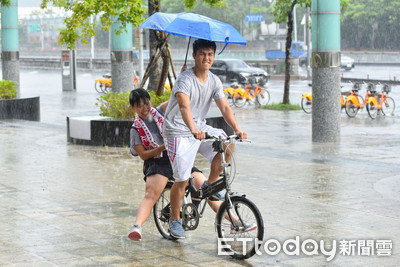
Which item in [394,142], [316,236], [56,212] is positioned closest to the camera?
[316,236]

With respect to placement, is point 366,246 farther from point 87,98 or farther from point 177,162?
point 87,98

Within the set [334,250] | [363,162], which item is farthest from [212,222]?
[363,162]

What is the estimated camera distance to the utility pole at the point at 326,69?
1435cm

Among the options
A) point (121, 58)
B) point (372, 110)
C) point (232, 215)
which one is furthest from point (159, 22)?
point (372, 110)

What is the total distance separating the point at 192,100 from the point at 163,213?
1203 millimetres

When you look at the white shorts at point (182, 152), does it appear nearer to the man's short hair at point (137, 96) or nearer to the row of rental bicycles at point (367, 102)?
the man's short hair at point (137, 96)

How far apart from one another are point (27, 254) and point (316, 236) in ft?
8.65

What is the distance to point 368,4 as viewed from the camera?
252 ft

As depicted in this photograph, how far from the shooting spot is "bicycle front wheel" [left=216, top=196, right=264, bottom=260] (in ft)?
20.4

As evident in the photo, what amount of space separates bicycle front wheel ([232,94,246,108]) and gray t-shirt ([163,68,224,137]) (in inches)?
733

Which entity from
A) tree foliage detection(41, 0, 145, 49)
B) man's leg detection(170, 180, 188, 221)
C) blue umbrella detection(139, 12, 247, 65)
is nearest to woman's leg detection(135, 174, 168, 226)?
man's leg detection(170, 180, 188, 221)

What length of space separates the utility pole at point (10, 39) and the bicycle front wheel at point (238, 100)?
7122 mm

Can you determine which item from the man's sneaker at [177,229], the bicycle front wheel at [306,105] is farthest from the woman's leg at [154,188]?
the bicycle front wheel at [306,105]

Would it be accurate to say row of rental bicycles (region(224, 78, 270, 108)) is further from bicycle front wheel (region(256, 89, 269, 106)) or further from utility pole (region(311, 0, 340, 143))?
utility pole (region(311, 0, 340, 143))
